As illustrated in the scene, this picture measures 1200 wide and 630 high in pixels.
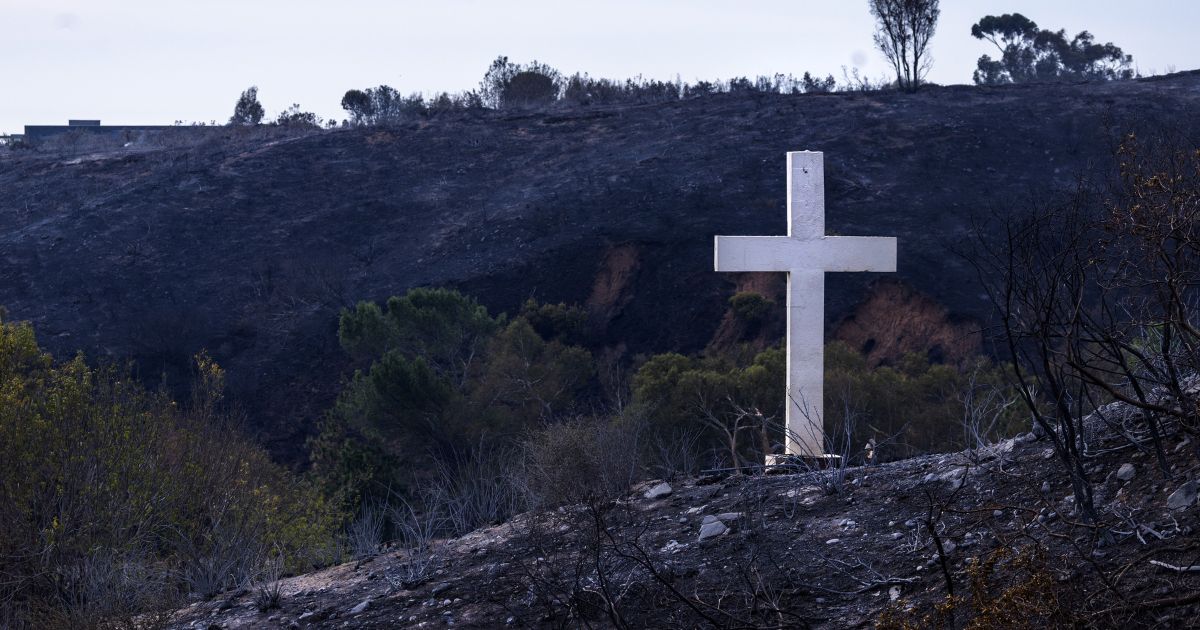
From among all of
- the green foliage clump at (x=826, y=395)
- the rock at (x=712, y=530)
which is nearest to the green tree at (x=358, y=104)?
the green foliage clump at (x=826, y=395)

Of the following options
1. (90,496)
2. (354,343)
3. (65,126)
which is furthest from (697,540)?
(65,126)

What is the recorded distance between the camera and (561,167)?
105 feet

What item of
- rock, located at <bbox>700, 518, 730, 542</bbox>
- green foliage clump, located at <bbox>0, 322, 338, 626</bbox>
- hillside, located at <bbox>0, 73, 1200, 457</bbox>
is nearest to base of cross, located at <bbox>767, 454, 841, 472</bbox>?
rock, located at <bbox>700, 518, 730, 542</bbox>

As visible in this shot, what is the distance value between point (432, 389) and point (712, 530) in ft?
41.3

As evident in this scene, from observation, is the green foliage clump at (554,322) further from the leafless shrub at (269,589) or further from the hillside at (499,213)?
the leafless shrub at (269,589)

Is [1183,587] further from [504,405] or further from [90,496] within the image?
[504,405]

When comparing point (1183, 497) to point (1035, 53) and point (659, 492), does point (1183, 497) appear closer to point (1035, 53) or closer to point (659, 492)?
point (659, 492)

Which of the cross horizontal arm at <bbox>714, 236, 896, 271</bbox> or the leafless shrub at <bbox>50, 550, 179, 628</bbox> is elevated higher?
the cross horizontal arm at <bbox>714, 236, 896, 271</bbox>

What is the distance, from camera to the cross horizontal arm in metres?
11.2

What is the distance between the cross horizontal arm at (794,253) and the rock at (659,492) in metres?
3.54

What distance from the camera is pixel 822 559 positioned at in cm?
577

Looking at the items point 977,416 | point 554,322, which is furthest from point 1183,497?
point 554,322

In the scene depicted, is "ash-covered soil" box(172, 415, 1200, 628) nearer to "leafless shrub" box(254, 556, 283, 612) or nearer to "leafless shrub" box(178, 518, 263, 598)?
"leafless shrub" box(254, 556, 283, 612)

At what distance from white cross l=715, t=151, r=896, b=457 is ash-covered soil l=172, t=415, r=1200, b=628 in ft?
10.8
